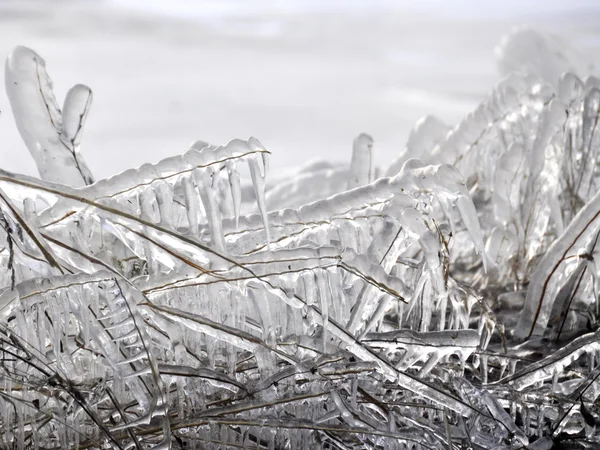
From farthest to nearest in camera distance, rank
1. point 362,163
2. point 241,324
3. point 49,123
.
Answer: point 362,163 < point 49,123 < point 241,324

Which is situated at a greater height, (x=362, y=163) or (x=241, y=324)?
(x=362, y=163)

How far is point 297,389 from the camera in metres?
1.25

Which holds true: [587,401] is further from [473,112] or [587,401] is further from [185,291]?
[473,112]

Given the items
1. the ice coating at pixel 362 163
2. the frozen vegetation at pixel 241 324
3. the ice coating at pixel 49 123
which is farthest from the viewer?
the ice coating at pixel 362 163

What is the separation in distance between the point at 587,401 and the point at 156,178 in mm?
833

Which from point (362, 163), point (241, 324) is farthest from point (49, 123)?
point (362, 163)

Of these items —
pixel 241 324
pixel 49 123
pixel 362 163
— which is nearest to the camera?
pixel 241 324

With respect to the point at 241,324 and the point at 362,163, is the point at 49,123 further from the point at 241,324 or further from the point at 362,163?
the point at 362,163

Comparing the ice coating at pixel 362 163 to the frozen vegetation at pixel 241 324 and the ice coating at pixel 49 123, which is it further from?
the ice coating at pixel 49 123

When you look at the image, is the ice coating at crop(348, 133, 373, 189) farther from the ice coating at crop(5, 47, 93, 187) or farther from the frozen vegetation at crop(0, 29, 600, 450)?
the ice coating at crop(5, 47, 93, 187)

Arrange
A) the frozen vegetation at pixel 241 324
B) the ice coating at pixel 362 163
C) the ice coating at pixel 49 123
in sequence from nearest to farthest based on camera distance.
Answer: the frozen vegetation at pixel 241 324, the ice coating at pixel 49 123, the ice coating at pixel 362 163

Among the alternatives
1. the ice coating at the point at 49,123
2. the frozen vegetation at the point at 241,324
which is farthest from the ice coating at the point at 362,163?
the ice coating at the point at 49,123

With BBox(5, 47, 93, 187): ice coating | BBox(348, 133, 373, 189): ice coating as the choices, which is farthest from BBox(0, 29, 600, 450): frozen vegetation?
BBox(348, 133, 373, 189): ice coating

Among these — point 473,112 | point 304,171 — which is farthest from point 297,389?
point 304,171
